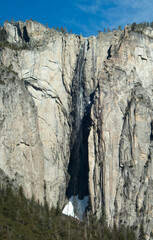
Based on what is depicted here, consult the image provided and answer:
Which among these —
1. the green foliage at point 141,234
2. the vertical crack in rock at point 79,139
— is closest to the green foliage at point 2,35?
the vertical crack in rock at point 79,139

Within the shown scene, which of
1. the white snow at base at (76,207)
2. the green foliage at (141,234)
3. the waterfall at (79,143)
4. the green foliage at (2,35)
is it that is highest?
the green foliage at (2,35)

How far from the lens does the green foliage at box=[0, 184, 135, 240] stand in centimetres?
A: 6438

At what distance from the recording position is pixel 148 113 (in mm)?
84000

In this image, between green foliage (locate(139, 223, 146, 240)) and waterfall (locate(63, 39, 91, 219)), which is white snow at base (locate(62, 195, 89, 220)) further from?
green foliage (locate(139, 223, 146, 240))

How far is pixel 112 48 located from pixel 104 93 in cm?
918

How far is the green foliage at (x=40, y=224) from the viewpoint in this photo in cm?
6438

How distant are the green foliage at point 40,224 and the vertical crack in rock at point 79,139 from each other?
8.06 metres

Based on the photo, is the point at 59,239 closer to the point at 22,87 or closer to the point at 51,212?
the point at 51,212

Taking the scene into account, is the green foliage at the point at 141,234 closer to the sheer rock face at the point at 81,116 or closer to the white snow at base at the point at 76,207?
the sheer rock face at the point at 81,116

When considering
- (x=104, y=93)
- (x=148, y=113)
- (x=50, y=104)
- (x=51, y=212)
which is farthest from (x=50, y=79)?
(x=51, y=212)

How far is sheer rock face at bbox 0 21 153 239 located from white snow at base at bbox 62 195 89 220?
122cm

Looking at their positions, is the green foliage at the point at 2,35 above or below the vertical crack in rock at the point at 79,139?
above

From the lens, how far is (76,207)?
84312 mm

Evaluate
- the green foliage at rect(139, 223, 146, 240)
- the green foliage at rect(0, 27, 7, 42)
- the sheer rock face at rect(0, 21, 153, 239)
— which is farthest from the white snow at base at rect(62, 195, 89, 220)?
the green foliage at rect(0, 27, 7, 42)
